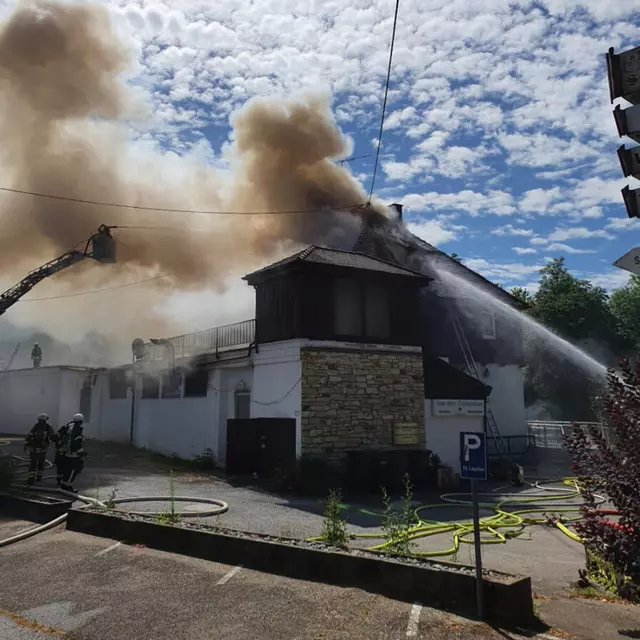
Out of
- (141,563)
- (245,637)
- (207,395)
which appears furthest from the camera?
(207,395)

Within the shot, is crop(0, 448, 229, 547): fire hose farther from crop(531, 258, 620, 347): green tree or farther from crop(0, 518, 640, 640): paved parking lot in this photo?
crop(531, 258, 620, 347): green tree

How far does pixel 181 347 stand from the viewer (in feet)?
71.2

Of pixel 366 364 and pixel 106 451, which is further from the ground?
pixel 366 364

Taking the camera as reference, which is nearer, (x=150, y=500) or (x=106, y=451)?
(x=150, y=500)

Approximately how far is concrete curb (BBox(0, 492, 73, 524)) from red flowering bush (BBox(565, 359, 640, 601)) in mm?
7678

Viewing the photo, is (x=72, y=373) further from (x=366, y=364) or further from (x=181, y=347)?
(x=366, y=364)

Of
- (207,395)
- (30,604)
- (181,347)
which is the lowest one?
(30,604)

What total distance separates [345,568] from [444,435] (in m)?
10.6

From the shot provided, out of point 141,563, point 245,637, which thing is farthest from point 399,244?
point 245,637

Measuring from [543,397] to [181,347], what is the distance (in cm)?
2570

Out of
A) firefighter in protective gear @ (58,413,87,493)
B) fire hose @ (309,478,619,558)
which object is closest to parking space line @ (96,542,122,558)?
fire hose @ (309,478,619,558)

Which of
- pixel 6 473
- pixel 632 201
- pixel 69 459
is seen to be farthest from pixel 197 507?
pixel 632 201

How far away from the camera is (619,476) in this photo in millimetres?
5652

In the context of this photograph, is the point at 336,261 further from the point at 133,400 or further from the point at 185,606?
the point at 133,400
